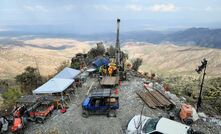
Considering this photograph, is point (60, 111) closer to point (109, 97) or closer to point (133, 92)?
point (109, 97)

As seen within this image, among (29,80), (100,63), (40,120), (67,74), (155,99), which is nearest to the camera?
(40,120)

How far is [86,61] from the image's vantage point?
112 feet

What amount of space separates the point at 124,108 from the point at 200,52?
456ft

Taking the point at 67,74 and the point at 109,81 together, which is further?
the point at 67,74

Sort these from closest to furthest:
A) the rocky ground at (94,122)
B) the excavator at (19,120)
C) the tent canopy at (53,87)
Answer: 1. the excavator at (19,120)
2. the rocky ground at (94,122)
3. the tent canopy at (53,87)

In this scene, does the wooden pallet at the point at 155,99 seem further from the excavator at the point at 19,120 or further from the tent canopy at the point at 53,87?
the excavator at the point at 19,120

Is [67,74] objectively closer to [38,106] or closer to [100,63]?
[100,63]

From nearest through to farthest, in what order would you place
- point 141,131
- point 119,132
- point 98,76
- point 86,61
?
point 141,131 < point 119,132 < point 98,76 < point 86,61

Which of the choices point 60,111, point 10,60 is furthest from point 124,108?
point 10,60

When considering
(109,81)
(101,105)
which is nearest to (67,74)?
(109,81)

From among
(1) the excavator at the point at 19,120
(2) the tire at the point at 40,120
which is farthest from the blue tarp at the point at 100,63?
(2) the tire at the point at 40,120

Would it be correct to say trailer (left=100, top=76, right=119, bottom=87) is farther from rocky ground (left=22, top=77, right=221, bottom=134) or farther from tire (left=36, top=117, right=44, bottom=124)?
tire (left=36, top=117, right=44, bottom=124)

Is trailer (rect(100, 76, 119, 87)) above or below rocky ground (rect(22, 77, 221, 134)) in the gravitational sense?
above

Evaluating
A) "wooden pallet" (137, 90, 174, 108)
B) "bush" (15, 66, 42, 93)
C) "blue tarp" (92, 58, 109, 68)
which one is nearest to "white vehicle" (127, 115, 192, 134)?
"wooden pallet" (137, 90, 174, 108)
